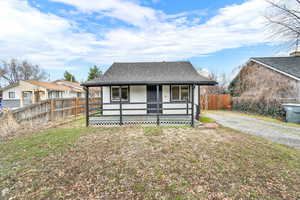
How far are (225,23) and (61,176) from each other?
48.1ft

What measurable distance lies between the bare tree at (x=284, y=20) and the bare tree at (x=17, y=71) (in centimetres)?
4412

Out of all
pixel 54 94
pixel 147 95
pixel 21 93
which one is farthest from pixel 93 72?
pixel 147 95

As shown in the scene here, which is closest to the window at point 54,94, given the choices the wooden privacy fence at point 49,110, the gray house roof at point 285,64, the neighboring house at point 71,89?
the neighboring house at point 71,89

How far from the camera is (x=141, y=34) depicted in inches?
550

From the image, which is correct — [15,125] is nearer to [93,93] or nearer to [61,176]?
[61,176]

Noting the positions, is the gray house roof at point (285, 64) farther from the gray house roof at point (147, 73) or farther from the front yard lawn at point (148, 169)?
the front yard lawn at point (148, 169)

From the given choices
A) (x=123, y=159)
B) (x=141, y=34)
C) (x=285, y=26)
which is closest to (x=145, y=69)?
(x=141, y=34)

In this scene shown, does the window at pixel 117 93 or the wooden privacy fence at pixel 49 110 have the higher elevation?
the window at pixel 117 93

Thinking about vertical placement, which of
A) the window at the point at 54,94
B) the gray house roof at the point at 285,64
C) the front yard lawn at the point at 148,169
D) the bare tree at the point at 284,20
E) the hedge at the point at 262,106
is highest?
the bare tree at the point at 284,20

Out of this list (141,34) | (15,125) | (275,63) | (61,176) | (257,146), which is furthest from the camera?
(141,34)

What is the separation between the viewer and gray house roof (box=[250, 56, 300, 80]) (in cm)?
1134

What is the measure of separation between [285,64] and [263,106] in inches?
219

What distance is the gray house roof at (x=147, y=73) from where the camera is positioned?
7852 mm

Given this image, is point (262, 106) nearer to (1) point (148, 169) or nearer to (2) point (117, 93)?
(2) point (117, 93)
